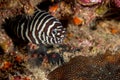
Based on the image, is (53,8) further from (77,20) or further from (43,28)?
(43,28)

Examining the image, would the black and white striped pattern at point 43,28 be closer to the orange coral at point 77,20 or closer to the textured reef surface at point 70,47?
the textured reef surface at point 70,47

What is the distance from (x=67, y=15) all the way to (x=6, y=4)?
1.18m

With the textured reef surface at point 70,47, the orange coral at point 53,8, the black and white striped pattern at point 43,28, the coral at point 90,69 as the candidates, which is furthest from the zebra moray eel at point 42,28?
the orange coral at point 53,8

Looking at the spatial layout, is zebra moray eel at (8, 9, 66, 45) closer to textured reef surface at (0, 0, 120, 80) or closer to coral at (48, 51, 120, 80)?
textured reef surface at (0, 0, 120, 80)

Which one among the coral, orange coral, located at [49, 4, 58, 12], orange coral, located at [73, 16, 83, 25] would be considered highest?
orange coral, located at [49, 4, 58, 12]

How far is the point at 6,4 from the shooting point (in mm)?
4488

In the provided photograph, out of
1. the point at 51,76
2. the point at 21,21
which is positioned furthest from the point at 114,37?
the point at 21,21

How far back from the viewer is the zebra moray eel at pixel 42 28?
3.97 meters

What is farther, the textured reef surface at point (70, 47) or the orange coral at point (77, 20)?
the orange coral at point (77, 20)

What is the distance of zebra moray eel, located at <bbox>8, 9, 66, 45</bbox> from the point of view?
397 centimetres

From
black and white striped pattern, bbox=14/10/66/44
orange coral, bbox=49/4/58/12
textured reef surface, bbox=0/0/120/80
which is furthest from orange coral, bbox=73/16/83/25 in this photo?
black and white striped pattern, bbox=14/10/66/44

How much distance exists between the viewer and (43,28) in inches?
157

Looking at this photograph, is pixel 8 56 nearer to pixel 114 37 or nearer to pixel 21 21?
pixel 21 21

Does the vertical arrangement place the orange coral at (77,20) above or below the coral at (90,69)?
above
